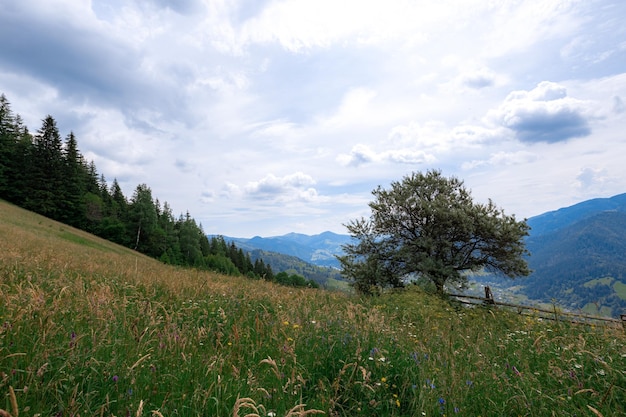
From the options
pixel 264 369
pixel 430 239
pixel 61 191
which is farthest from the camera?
pixel 61 191

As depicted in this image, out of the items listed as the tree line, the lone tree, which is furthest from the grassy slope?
the tree line

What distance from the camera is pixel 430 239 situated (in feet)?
76.9

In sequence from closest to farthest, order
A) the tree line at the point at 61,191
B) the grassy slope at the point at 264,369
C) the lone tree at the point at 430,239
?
the grassy slope at the point at 264,369
the lone tree at the point at 430,239
the tree line at the point at 61,191

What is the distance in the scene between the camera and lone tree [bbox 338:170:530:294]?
74.9 ft

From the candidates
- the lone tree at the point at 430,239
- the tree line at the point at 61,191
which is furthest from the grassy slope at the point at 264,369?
the tree line at the point at 61,191

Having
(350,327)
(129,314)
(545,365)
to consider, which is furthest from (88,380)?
(545,365)

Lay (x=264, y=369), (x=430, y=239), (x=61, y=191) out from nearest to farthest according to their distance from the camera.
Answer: (x=264, y=369) → (x=430, y=239) → (x=61, y=191)

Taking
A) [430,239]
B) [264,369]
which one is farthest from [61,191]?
[264,369]

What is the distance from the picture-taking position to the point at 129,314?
167 inches

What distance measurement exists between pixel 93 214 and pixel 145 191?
1219cm

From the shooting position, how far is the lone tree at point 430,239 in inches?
899

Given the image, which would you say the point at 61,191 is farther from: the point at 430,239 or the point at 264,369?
the point at 264,369

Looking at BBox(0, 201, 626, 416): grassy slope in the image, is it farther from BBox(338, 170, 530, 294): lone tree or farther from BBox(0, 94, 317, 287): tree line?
BBox(0, 94, 317, 287): tree line

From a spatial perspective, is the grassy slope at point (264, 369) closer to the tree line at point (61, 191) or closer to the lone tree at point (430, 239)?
the lone tree at point (430, 239)
